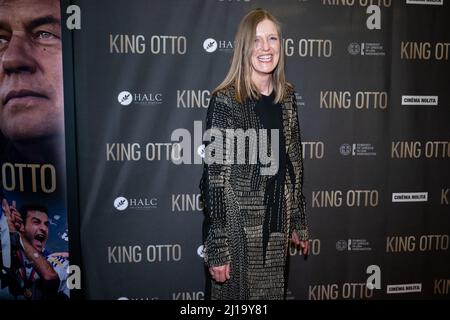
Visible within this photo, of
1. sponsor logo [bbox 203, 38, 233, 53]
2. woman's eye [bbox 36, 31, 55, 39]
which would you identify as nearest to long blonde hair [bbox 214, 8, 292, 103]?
sponsor logo [bbox 203, 38, 233, 53]

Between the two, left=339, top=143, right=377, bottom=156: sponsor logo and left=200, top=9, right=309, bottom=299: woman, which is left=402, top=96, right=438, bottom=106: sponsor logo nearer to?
left=339, top=143, right=377, bottom=156: sponsor logo

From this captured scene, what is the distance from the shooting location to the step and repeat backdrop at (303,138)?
94.3 inches

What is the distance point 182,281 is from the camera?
2.55 m

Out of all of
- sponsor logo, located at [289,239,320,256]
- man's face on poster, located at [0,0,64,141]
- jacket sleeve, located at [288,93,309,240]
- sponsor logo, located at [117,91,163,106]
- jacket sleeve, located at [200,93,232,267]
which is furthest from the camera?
sponsor logo, located at [289,239,320,256]

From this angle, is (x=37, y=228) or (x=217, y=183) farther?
(x=37, y=228)

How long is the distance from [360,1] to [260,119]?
4.37 ft

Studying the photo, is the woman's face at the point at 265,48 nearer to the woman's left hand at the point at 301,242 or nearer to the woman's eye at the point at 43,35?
the woman's left hand at the point at 301,242

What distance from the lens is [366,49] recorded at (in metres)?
2.56

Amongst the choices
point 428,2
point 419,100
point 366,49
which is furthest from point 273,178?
point 428,2

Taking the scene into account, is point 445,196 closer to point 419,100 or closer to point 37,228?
point 419,100

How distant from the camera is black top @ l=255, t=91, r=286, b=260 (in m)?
1.83

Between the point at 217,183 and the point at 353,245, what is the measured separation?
1.38m

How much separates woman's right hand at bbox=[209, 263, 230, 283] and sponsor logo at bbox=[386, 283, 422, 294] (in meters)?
1.52
